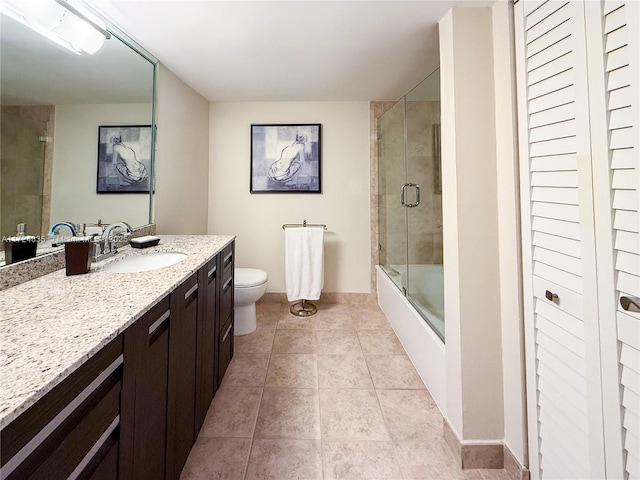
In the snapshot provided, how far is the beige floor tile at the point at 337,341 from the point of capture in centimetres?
204

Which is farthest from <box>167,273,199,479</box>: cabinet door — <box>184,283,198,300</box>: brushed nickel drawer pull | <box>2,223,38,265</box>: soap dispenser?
<box>2,223,38,265</box>: soap dispenser

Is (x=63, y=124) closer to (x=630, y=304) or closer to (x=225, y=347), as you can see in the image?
(x=225, y=347)

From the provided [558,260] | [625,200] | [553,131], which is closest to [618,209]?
[625,200]

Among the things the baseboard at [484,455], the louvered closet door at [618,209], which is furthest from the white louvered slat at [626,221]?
the baseboard at [484,455]

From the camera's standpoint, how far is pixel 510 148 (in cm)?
109

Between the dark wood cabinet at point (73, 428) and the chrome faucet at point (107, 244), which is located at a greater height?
the chrome faucet at point (107, 244)

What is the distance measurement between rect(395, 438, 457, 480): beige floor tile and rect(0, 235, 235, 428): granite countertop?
1.19 metres

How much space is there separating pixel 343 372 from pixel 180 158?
81.9 inches

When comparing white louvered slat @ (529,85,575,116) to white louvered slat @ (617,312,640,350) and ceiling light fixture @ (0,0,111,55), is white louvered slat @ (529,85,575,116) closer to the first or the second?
white louvered slat @ (617,312,640,350)

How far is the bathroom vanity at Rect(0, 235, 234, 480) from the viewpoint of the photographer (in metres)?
0.46

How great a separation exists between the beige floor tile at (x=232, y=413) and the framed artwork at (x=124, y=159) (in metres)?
1.34

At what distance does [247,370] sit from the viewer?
5.84 ft

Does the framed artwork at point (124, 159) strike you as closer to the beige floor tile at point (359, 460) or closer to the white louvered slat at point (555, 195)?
the beige floor tile at point (359, 460)

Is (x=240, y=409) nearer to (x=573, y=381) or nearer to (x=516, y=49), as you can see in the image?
(x=573, y=381)
